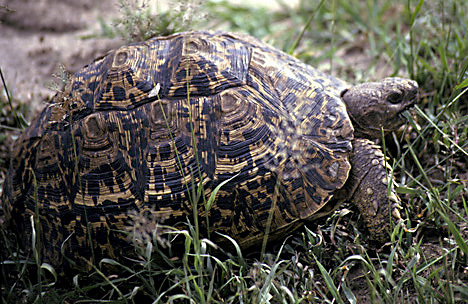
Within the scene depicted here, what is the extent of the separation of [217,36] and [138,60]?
22.5 inches

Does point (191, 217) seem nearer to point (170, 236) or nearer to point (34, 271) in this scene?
point (170, 236)

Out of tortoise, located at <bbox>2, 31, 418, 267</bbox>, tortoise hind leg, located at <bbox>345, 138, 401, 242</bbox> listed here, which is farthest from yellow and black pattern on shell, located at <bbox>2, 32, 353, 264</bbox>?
tortoise hind leg, located at <bbox>345, 138, 401, 242</bbox>

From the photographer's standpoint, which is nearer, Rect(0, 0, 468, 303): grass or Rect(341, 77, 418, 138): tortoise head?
Rect(0, 0, 468, 303): grass

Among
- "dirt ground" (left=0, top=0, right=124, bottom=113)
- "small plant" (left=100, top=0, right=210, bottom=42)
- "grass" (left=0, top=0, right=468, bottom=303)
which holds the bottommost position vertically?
"grass" (left=0, top=0, right=468, bottom=303)

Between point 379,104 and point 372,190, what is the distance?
61 cm

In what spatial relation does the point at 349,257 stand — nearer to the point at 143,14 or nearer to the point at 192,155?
the point at 192,155

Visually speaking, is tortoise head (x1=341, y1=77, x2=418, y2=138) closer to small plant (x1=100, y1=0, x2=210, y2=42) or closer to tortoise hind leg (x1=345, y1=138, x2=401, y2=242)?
tortoise hind leg (x1=345, y1=138, x2=401, y2=242)

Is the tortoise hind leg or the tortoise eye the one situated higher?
the tortoise eye

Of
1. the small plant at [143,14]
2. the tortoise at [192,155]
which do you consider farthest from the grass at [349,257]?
the tortoise at [192,155]

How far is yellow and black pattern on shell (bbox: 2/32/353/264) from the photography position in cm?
246

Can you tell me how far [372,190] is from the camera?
8.39ft

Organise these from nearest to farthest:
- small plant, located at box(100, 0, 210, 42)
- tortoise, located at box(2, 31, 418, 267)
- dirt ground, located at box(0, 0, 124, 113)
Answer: tortoise, located at box(2, 31, 418, 267), small plant, located at box(100, 0, 210, 42), dirt ground, located at box(0, 0, 124, 113)

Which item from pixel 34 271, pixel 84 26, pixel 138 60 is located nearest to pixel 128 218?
pixel 34 271

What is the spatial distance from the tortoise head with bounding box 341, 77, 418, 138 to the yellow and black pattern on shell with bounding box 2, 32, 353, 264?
192 millimetres
